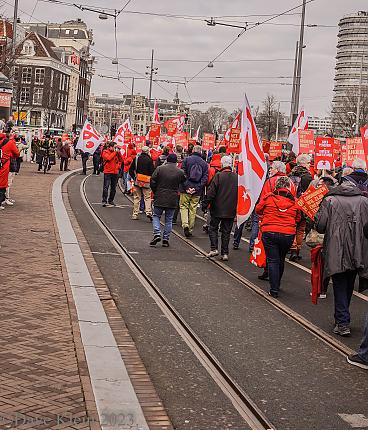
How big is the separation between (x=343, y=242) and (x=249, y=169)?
11.3 ft

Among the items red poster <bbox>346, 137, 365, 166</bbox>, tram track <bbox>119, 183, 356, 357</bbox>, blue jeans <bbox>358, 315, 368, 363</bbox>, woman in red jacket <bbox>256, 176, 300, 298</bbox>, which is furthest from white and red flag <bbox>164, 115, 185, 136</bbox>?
blue jeans <bbox>358, 315, 368, 363</bbox>

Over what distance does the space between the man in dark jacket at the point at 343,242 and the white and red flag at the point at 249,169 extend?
305 cm

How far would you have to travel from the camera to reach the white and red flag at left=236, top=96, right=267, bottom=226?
11.2 metres

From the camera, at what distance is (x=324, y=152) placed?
1898 cm

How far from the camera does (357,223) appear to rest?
8.09 metres

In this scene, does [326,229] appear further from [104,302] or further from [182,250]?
[182,250]

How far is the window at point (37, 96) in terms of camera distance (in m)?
100

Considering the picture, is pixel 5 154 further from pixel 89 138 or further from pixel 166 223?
pixel 89 138

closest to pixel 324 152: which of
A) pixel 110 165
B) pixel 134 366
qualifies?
pixel 110 165

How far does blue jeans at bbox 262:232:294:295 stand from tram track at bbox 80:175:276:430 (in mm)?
1486

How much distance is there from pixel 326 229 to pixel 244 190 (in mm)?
3270

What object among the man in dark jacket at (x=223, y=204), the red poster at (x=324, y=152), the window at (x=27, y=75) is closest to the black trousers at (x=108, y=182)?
the red poster at (x=324, y=152)

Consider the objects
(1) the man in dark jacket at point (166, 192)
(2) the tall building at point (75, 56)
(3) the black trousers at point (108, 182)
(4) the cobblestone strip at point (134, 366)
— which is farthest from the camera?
(2) the tall building at point (75, 56)

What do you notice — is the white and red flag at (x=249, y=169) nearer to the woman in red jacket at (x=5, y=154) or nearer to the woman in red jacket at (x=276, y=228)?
the woman in red jacket at (x=276, y=228)
